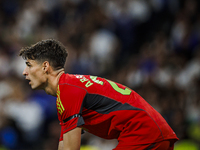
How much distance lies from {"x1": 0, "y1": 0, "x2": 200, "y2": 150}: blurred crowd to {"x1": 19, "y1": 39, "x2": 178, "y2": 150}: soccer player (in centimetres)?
291

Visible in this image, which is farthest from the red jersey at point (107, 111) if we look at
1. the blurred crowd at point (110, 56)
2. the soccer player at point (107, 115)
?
the blurred crowd at point (110, 56)

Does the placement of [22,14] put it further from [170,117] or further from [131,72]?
[170,117]

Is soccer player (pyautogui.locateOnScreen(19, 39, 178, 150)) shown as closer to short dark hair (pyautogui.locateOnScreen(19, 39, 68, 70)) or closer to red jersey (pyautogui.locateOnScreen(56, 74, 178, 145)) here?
red jersey (pyautogui.locateOnScreen(56, 74, 178, 145))

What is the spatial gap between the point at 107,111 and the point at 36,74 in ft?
2.76

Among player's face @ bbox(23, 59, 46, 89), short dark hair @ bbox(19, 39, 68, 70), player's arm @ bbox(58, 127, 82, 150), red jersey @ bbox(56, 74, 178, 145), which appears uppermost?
short dark hair @ bbox(19, 39, 68, 70)

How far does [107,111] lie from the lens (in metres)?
2.96

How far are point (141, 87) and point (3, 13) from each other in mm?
5354

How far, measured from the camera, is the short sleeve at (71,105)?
9.21ft

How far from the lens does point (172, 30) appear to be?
7348 mm

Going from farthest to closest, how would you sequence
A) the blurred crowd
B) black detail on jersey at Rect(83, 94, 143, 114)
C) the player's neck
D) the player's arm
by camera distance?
the blurred crowd
the player's neck
black detail on jersey at Rect(83, 94, 143, 114)
the player's arm

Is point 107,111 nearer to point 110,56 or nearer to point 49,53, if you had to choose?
point 49,53

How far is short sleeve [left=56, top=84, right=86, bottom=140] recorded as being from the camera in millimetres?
2809

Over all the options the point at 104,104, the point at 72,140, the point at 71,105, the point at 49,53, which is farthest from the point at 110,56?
the point at 72,140

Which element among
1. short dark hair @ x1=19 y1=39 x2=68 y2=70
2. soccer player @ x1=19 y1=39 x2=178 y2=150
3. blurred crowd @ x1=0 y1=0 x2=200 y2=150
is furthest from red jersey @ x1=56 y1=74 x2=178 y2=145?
blurred crowd @ x1=0 y1=0 x2=200 y2=150
